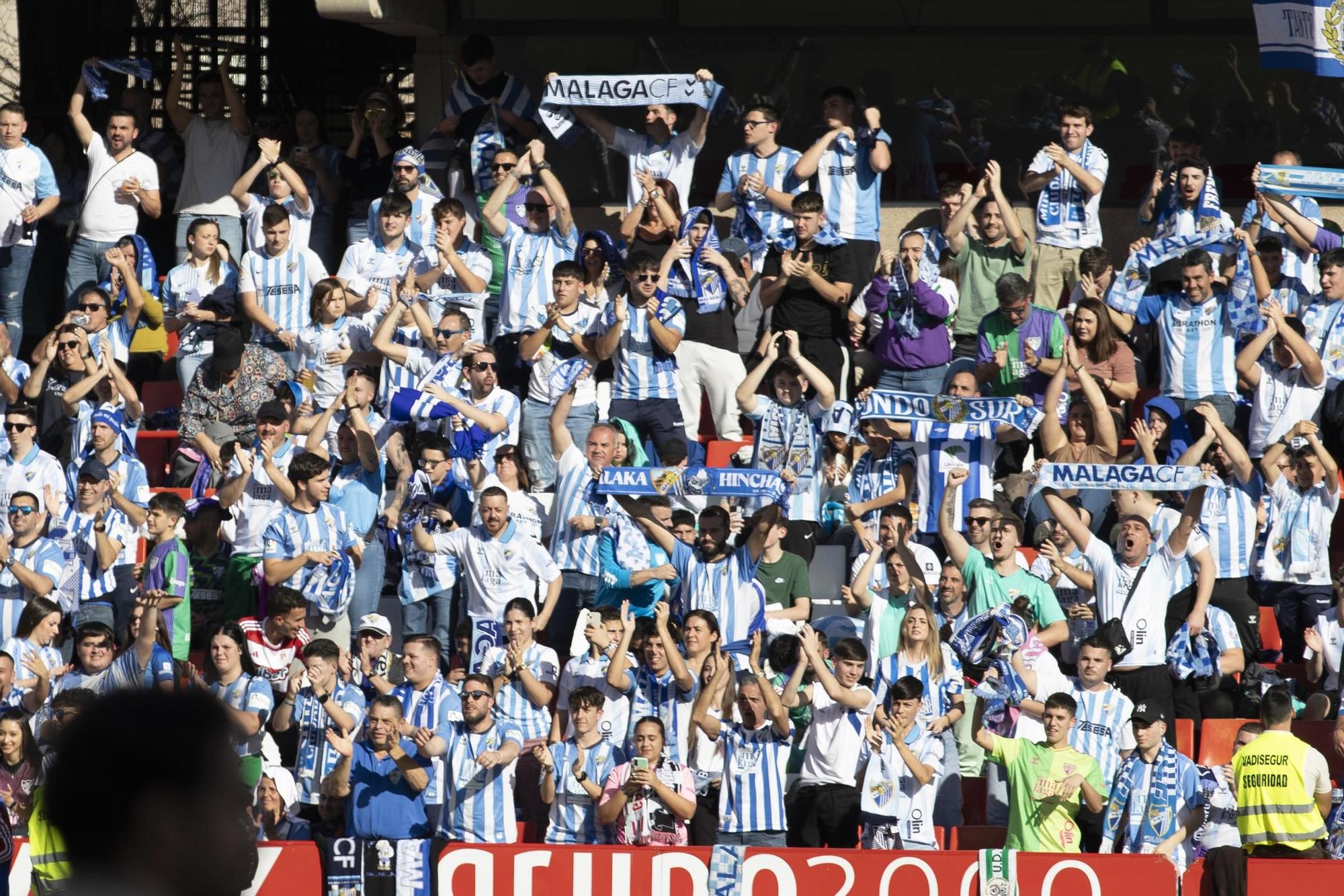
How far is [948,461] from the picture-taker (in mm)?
11719

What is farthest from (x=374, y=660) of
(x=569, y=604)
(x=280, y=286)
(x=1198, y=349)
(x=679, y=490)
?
(x=1198, y=349)

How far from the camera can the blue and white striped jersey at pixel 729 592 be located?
11008mm

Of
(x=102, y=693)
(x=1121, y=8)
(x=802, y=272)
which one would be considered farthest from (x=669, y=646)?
(x=102, y=693)

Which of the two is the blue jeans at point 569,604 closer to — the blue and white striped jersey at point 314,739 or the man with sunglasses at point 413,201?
the blue and white striped jersey at point 314,739

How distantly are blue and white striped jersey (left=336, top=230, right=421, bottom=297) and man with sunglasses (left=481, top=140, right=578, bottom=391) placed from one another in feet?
1.97

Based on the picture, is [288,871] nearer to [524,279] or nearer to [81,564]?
[81,564]

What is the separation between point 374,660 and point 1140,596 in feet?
13.4

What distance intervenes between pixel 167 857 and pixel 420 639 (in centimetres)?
854

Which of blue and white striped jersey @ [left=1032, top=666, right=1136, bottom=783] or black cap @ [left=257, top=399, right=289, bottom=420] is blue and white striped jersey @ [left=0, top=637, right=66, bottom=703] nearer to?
black cap @ [left=257, top=399, right=289, bottom=420]

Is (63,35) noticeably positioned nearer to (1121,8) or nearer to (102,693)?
(1121,8)

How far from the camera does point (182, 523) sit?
12.0 m

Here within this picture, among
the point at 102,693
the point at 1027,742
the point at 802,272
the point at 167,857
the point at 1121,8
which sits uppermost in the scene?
the point at 1121,8

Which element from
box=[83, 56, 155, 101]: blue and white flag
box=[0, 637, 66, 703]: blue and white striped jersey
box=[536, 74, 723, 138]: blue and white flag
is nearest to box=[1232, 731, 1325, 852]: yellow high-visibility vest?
box=[536, 74, 723, 138]: blue and white flag

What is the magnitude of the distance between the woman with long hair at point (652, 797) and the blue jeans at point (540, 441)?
2.83m
